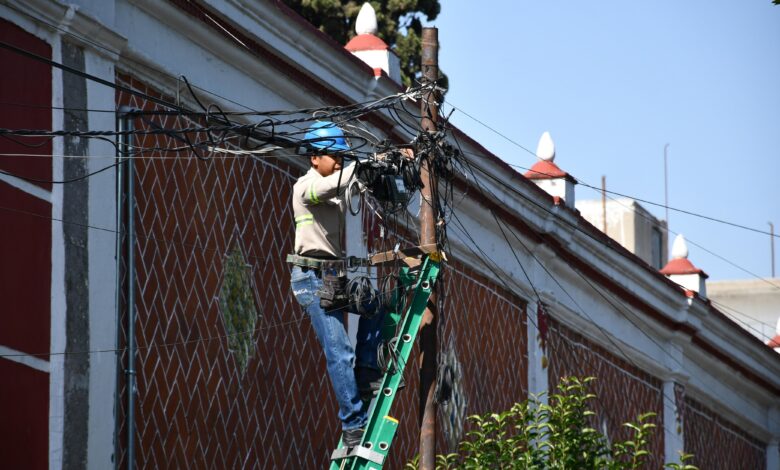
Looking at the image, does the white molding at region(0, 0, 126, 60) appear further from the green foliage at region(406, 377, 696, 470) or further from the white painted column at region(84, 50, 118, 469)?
the green foliage at region(406, 377, 696, 470)

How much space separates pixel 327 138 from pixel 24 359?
2.58 metres

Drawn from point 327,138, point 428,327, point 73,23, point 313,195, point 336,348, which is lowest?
point 336,348

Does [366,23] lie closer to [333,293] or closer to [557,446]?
[557,446]

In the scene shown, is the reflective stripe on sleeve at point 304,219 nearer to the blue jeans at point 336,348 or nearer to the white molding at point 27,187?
the blue jeans at point 336,348

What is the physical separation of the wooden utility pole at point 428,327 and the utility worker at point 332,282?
35 cm

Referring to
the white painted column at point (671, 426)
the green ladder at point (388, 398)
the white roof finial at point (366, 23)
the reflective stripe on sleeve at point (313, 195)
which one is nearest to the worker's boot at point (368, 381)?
the green ladder at point (388, 398)

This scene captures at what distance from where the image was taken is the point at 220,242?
1377 centimetres

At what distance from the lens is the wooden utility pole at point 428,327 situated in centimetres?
1234

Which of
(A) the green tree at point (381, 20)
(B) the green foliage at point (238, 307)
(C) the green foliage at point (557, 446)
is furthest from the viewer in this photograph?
(A) the green tree at point (381, 20)

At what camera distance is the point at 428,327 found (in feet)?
40.7

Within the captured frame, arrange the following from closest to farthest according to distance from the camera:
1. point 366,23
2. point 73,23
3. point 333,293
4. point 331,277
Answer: point 333,293, point 331,277, point 73,23, point 366,23

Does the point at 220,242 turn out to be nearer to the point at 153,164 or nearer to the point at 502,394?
the point at 153,164

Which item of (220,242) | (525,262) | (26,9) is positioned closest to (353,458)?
(220,242)

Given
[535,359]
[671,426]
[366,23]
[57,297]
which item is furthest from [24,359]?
[671,426]
